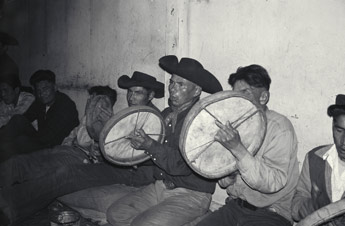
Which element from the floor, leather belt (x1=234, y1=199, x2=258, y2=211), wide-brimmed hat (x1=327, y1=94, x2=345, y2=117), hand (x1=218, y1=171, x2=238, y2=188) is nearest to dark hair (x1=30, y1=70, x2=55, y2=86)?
the floor

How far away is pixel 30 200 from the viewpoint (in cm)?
419

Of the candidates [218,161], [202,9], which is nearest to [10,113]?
[202,9]

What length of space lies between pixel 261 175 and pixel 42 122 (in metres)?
4.02

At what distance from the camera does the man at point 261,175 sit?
2982 millimetres

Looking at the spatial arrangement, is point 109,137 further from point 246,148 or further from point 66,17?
point 66,17

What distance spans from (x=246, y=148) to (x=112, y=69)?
3381 mm

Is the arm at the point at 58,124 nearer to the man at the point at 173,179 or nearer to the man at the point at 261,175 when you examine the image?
the man at the point at 173,179

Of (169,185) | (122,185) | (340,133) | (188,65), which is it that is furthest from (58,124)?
(340,133)

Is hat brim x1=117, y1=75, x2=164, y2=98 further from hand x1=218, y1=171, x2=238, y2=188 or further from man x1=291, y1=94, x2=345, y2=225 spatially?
man x1=291, y1=94, x2=345, y2=225

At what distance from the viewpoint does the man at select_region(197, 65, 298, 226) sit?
298 centimetres

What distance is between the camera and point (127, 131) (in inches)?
147

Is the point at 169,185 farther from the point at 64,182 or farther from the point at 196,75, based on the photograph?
the point at 64,182

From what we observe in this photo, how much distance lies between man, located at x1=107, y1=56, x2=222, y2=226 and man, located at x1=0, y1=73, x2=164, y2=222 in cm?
48

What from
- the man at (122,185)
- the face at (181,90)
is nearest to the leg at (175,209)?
the man at (122,185)
